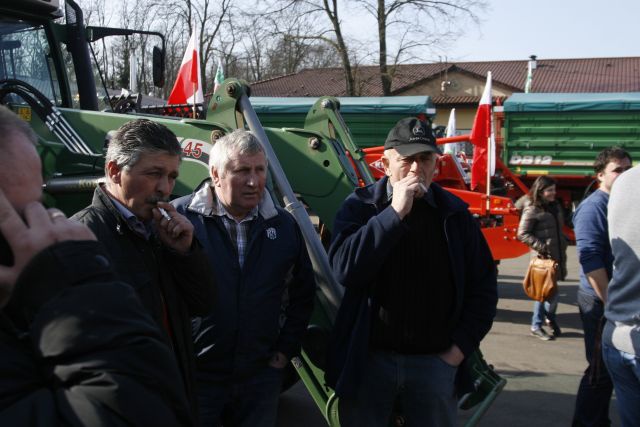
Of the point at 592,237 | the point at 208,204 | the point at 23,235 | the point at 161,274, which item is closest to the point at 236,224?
the point at 208,204

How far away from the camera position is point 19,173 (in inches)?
46.3

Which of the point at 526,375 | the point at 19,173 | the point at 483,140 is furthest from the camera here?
the point at 483,140

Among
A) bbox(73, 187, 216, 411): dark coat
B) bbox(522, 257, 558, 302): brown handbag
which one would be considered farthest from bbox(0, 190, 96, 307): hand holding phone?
bbox(522, 257, 558, 302): brown handbag

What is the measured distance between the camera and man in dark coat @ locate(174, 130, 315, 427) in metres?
2.86

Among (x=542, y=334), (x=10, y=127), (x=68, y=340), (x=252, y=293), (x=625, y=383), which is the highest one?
(x=10, y=127)

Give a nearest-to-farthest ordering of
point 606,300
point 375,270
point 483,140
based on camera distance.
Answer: point 375,270 → point 606,300 → point 483,140

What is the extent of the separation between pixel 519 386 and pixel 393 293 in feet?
10.9

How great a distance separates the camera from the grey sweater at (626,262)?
2.80 meters

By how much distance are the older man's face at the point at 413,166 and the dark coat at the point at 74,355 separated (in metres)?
1.99

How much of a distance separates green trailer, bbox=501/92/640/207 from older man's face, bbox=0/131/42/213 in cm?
1573

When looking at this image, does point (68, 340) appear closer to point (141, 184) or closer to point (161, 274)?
point (161, 274)

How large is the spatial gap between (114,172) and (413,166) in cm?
123

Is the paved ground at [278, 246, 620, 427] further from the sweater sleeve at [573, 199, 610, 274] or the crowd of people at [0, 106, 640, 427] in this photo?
the crowd of people at [0, 106, 640, 427]

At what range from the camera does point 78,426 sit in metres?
1.04
